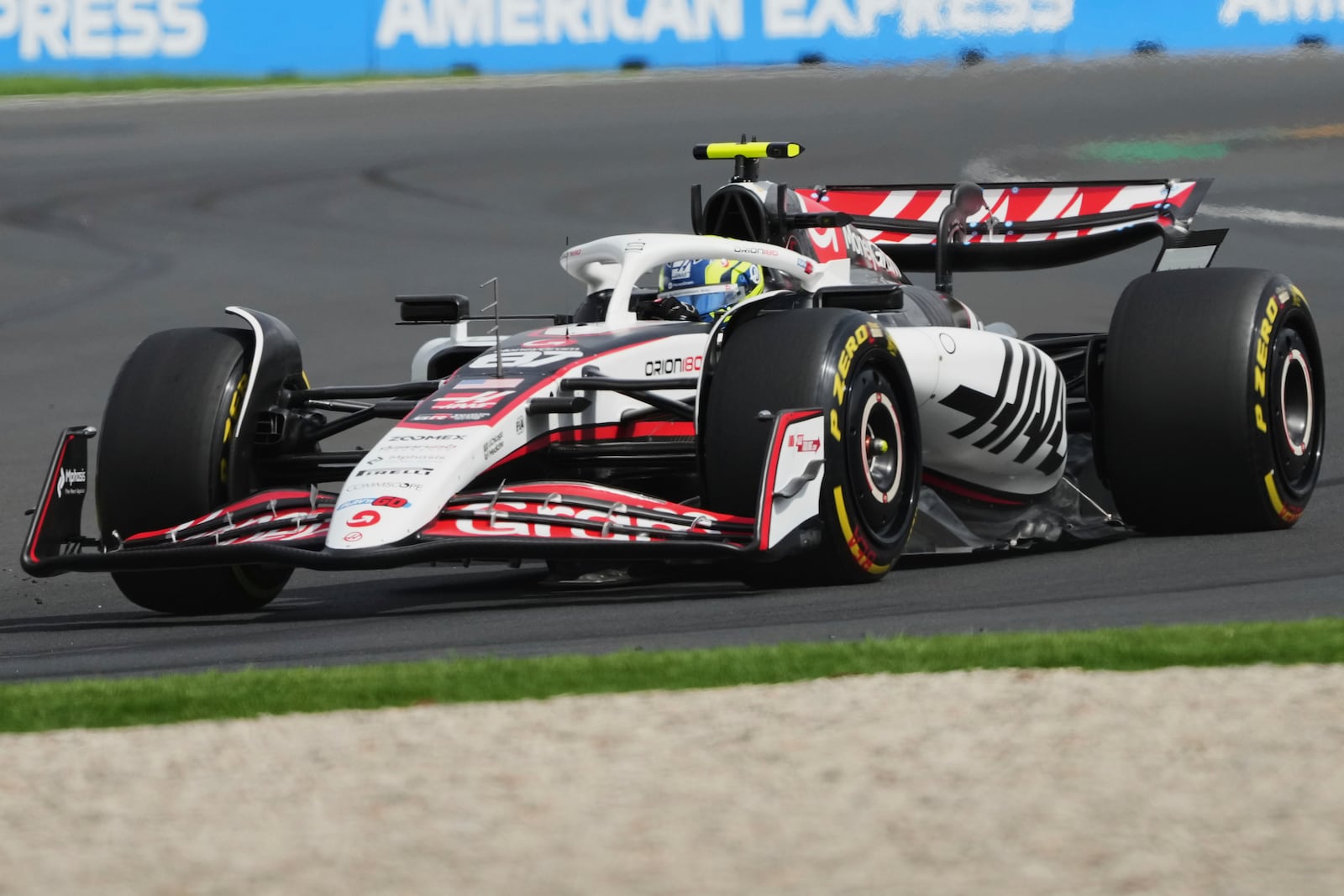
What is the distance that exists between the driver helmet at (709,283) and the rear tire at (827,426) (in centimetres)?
122

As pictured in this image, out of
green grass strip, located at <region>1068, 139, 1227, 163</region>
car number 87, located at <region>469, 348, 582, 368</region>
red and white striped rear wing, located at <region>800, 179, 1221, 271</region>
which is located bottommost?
car number 87, located at <region>469, 348, 582, 368</region>

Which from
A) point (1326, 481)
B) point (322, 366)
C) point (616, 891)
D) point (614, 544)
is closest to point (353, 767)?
point (616, 891)

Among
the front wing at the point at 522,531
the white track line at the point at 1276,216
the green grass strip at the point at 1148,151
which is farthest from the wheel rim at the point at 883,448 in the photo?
the green grass strip at the point at 1148,151

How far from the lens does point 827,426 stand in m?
7.50

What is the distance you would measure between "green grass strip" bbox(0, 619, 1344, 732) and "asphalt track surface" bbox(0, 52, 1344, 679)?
1.39 ft

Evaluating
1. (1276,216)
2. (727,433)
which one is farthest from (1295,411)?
(1276,216)

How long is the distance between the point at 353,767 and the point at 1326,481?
7.28m

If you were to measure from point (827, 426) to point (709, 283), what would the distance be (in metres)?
1.81

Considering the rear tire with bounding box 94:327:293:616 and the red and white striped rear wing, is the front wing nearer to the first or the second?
the rear tire with bounding box 94:327:293:616

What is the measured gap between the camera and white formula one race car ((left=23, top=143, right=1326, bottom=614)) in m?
7.28

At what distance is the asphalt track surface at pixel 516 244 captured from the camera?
7.15 meters

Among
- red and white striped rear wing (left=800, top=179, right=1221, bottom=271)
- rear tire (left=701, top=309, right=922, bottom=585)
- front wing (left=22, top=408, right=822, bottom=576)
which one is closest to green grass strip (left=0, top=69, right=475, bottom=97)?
red and white striped rear wing (left=800, top=179, right=1221, bottom=271)

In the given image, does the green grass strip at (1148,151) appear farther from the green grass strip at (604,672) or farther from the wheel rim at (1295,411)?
the green grass strip at (604,672)

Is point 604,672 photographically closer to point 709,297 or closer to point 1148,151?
point 709,297
